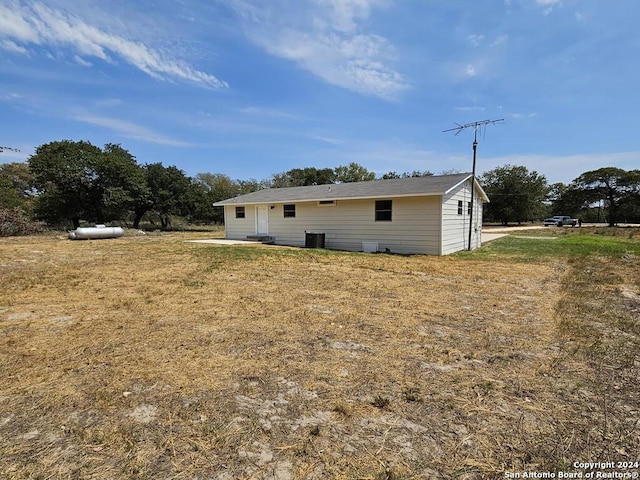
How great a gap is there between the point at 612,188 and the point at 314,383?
54.5m

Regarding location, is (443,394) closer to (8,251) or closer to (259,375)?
(259,375)

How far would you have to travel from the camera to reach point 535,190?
41531 millimetres

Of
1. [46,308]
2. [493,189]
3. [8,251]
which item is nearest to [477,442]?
[46,308]

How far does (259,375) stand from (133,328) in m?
2.16

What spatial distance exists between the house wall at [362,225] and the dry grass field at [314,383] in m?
6.28

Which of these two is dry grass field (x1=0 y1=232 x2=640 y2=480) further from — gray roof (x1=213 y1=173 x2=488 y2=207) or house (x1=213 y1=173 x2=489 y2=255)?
gray roof (x1=213 y1=173 x2=488 y2=207)

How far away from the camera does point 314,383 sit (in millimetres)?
2740

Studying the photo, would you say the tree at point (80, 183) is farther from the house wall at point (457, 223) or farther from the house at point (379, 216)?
the house wall at point (457, 223)

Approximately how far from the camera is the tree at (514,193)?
4141 cm

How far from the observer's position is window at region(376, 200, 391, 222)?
1296cm

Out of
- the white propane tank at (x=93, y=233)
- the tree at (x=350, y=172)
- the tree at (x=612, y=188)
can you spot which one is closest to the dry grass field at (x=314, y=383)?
the white propane tank at (x=93, y=233)

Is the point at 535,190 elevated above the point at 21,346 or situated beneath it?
elevated above

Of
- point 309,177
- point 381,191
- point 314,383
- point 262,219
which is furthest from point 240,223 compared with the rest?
point 309,177

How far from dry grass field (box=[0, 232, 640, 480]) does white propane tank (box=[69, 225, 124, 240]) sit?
12.8m
